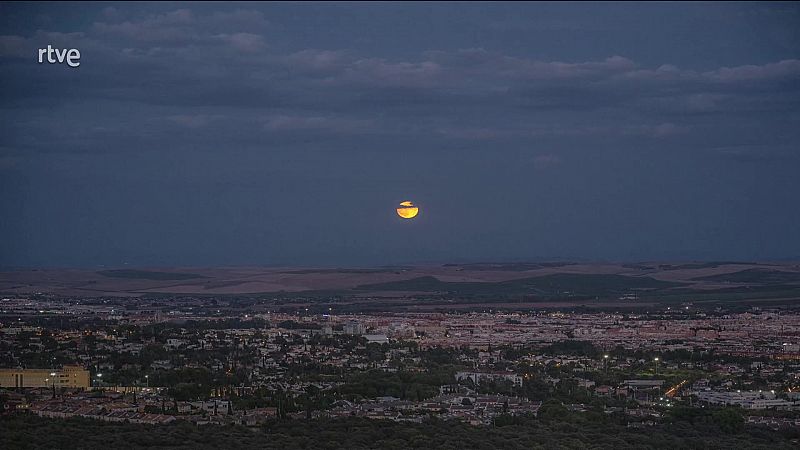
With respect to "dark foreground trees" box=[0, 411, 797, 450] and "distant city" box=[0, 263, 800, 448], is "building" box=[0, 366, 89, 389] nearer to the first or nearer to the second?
"distant city" box=[0, 263, 800, 448]

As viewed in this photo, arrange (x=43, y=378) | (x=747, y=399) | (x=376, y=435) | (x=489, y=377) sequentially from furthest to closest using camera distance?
(x=489, y=377) → (x=43, y=378) → (x=747, y=399) → (x=376, y=435)

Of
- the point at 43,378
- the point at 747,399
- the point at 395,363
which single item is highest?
the point at 43,378

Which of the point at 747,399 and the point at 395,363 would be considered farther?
the point at 395,363

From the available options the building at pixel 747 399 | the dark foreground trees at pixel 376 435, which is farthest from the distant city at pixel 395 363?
the dark foreground trees at pixel 376 435

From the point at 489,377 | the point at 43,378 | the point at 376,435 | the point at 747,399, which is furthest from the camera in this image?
the point at 489,377

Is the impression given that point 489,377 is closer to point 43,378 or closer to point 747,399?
point 747,399

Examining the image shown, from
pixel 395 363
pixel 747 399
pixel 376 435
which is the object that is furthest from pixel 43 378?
pixel 747 399

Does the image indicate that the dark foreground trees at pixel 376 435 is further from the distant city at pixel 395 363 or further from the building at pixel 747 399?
the building at pixel 747 399

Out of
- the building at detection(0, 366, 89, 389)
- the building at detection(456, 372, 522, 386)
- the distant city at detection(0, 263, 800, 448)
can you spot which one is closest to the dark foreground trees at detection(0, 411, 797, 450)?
the distant city at detection(0, 263, 800, 448)
